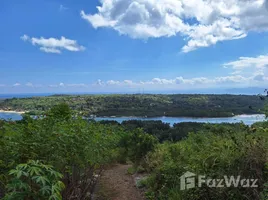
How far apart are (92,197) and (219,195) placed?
243 centimetres

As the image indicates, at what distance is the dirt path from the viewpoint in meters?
5.30

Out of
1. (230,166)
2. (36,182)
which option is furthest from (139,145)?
(36,182)

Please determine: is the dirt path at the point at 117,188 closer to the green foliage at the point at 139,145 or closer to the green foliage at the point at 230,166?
the green foliage at the point at 139,145

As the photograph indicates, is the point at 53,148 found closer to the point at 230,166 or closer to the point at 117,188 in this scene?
the point at 230,166

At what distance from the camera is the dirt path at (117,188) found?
5.30m

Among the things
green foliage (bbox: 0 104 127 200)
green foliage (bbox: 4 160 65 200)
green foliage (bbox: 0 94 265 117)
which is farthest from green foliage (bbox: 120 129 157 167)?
green foliage (bbox: 4 160 65 200)

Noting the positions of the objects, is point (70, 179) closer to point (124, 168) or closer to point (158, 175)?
point (158, 175)

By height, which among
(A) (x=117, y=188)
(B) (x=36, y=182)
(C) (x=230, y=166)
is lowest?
(A) (x=117, y=188)

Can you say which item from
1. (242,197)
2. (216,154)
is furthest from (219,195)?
(216,154)

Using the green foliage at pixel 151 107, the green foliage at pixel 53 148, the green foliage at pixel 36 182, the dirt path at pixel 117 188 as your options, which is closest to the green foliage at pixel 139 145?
the dirt path at pixel 117 188

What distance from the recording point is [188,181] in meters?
4.02

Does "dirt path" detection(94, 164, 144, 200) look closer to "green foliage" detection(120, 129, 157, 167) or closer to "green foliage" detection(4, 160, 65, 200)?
"green foliage" detection(120, 129, 157, 167)

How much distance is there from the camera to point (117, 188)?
5.91 metres

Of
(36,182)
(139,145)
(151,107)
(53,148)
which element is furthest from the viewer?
(151,107)
